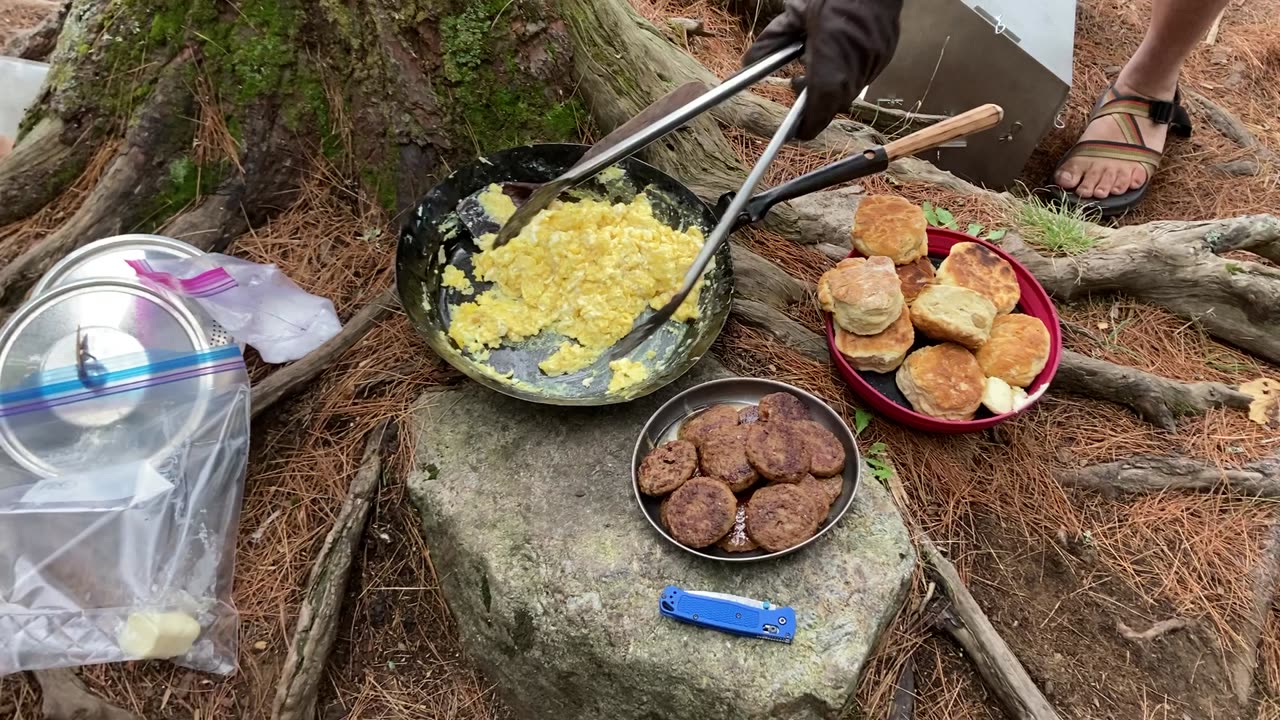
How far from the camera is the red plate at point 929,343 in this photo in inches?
77.5

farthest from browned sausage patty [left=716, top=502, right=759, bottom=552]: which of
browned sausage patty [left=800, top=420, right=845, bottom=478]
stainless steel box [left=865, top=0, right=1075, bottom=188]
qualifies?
stainless steel box [left=865, top=0, right=1075, bottom=188]

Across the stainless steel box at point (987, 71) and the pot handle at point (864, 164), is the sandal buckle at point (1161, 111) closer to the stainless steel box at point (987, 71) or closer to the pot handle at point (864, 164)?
the stainless steel box at point (987, 71)

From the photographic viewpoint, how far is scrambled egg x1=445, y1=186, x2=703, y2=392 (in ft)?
6.87

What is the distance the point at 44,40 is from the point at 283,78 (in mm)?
1692

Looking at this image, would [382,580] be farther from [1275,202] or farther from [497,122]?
[1275,202]

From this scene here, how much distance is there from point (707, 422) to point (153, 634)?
161cm

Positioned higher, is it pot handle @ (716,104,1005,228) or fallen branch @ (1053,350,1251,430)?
pot handle @ (716,104,1005,228)

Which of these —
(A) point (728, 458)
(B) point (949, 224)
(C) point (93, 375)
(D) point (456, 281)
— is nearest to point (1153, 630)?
(A) point (728, 458)

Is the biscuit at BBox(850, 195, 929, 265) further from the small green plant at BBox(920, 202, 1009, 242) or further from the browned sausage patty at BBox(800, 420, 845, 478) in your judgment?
the browned sausage patty at BBox(800, 420, 845, 478)

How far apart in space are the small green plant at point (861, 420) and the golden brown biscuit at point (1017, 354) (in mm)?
373

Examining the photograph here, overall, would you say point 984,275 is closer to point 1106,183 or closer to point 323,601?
point 1106,183

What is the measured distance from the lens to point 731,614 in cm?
164

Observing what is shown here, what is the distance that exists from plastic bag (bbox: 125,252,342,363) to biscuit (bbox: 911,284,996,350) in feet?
6.38

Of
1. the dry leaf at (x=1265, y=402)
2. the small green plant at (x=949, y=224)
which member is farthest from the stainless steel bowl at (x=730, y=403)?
the dry leaf at (x=1265, y=402)
